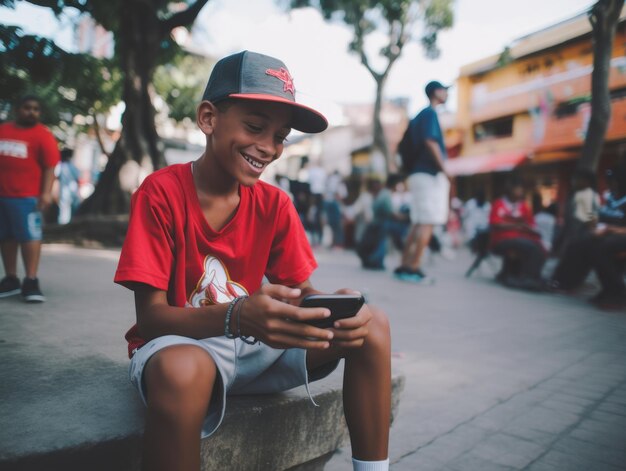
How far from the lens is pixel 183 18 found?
26.4 feet

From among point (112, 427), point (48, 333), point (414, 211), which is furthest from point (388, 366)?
point (414, 211)

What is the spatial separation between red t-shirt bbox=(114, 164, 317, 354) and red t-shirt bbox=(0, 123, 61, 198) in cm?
296

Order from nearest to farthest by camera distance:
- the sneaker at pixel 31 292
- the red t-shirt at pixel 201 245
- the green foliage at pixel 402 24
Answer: the red t-shirt at pixel 201 245 < the sneaker at pixel 31 292 < the green foliage at pixel 402 24

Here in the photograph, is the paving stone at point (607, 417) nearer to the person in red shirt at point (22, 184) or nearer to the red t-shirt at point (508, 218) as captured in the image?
the person in red shirt at point (22, 184)

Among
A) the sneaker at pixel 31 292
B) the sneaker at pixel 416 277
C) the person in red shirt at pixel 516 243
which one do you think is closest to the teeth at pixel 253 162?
the sneaker at pixel 31 292

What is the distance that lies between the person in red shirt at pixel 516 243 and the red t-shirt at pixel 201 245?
564 centimetres

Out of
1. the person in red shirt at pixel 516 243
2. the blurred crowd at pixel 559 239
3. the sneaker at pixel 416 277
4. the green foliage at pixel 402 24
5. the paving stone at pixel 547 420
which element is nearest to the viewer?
the paving stone at pixel 547 420

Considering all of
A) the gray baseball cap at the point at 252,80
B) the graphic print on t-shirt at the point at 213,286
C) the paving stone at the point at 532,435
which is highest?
the gray baseball cap at the point at 252,80

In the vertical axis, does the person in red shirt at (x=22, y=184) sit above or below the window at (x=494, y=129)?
below

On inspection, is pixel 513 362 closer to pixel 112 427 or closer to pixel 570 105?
pixel 112 427

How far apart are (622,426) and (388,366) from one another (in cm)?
154

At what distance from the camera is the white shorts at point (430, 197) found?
589 centimetres

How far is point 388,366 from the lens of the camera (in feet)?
4.81

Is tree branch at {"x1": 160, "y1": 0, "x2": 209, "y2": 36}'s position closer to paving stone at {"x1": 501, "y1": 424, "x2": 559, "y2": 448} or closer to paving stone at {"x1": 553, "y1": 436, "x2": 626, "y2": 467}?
paving stone at {"x1": 501, "y1": 424, "x2": 559, "y2": 448}
